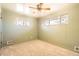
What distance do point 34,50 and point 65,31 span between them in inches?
26.0

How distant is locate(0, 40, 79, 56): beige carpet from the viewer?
217 centimetres

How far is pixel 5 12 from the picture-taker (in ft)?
7.05

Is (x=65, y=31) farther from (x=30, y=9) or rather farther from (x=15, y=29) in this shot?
(x=15, y=29)

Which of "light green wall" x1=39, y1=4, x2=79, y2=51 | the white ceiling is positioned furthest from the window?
the white ceiling

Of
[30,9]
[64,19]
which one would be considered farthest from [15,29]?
[64,19]

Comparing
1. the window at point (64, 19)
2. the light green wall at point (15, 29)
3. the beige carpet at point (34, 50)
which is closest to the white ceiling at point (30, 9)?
the light green wall at point (15, 29)

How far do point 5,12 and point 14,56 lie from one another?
81cm

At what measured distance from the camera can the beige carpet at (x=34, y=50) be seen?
7.11 feet

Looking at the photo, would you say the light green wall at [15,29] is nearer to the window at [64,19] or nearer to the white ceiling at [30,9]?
the white ceiling at [30,9]

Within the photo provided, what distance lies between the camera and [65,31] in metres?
2.20

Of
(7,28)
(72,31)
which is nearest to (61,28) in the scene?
(72,31)

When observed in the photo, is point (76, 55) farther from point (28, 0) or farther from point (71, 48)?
point (28, 0)

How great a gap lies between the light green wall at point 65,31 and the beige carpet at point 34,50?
0.09 meters

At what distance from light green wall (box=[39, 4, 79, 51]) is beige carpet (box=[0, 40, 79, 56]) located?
0.30 feet
